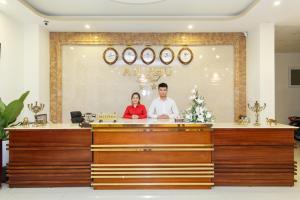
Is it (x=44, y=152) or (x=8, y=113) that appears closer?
(x=44, y=152)

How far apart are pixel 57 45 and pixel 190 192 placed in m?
5.03

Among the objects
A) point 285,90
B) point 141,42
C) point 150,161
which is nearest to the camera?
point 150,161

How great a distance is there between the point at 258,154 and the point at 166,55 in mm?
3730

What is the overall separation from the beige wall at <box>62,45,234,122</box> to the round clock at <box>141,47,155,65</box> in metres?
0.12

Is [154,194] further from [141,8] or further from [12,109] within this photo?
[141,8]

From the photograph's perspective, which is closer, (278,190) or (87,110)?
(278,190)

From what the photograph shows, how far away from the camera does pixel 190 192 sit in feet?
14.5

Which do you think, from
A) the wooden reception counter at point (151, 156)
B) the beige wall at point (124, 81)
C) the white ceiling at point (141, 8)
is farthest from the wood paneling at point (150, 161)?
the beige wall at point (124, 81)

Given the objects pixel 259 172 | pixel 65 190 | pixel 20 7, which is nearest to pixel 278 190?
pixel 259 172

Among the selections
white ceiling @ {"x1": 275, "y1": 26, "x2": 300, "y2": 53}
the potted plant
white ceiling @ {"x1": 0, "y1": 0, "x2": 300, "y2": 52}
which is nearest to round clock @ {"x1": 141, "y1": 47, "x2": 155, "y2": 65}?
white ceiling @ {"x1": 0, "y1": 0, "x2": 300, "y2": 52}

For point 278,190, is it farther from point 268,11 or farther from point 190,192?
point 268,11

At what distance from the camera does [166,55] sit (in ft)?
24.6

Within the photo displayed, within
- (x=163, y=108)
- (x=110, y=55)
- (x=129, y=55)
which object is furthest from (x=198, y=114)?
(x=110, y=55)

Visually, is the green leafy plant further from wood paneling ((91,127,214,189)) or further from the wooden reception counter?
wood paneling ((91,127,214,189))
